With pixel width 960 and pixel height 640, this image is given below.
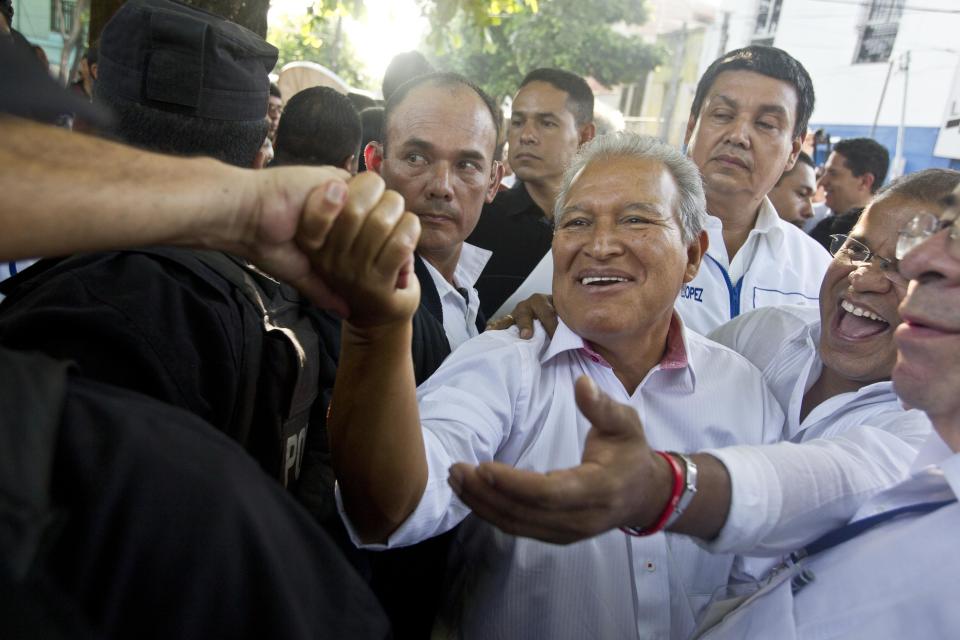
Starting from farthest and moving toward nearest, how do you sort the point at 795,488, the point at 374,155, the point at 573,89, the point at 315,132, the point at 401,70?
the point at 401,70, the point at 573,89, the point at 315,132, the point at 374,155, the point at 795,488

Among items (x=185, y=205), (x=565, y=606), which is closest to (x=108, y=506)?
(x=185, y=205)

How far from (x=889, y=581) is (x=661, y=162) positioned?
54.8 inches

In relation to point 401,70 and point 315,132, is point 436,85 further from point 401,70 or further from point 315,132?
point 401,70

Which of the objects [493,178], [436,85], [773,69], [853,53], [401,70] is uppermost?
[853,53]

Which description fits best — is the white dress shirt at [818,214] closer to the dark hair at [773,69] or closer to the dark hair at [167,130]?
the dark hair at [773,69]

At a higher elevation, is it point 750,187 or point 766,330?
point 750,187

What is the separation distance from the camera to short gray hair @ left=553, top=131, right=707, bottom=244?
2344 mm

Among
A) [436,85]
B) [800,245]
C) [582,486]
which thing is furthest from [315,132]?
[582,486]

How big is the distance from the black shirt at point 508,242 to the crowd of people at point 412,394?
36 centimetres

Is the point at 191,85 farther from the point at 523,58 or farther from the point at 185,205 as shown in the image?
the point at 523,58

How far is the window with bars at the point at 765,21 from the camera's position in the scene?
2155cm

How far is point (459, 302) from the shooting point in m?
2.97

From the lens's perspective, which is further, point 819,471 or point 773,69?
point 773,69

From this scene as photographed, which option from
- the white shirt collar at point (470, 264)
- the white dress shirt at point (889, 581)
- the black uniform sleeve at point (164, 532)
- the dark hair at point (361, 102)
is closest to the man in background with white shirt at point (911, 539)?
the white dress shirt at point (889, 581)
